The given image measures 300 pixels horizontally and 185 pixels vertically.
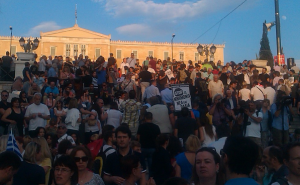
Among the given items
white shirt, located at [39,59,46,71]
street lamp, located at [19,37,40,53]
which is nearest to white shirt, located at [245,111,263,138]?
white shirt, located at [39,59,46,71]

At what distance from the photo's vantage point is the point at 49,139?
26.1 feet

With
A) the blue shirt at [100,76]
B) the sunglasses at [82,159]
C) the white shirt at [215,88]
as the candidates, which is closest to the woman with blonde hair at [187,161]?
the sunglasses at [82,159]

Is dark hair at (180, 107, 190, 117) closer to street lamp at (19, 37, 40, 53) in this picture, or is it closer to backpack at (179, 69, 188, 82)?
backpack at (179, 69, 188, 82)

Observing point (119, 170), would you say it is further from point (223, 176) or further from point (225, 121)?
point (225, 121)

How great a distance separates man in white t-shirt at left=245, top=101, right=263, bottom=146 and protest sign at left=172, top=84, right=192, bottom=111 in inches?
66.6

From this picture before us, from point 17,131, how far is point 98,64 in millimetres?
5490

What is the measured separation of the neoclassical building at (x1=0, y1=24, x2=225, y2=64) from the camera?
6544 centimetres

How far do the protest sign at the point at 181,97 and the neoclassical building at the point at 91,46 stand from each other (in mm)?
56591

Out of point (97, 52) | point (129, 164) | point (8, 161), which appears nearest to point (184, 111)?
point (129, 164)

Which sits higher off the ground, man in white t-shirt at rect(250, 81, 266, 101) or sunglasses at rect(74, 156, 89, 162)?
man in white t-shirt at rect(250, 81, 266, 101)

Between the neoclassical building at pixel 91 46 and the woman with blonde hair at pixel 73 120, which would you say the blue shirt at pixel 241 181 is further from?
the neoclassical building at pixel 91 46

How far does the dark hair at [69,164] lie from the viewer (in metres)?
4.32

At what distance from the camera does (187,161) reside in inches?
213

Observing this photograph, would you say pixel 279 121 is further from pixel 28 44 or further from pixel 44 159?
pixel 28 44
